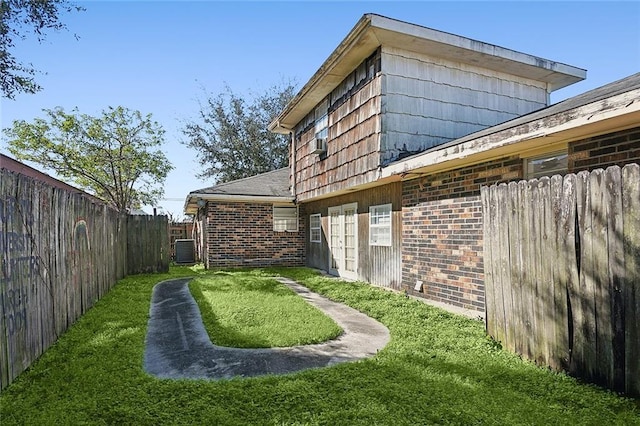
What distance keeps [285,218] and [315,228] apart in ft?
4.68

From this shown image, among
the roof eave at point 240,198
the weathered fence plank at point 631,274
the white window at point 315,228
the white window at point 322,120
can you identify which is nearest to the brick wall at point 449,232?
the weathered fence plank at point 631,274

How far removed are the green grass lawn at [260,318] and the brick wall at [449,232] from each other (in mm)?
2255

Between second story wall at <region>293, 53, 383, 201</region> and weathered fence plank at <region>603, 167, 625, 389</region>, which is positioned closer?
weathered fence plank at <region>603, 167, 625, 389</region>

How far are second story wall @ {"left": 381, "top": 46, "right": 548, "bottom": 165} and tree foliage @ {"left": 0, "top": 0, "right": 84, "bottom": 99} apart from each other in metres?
9.04

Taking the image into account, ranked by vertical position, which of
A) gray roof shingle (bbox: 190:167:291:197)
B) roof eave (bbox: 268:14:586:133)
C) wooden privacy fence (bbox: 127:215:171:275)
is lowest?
wooden privacy fence (bbox: 127:215:171:275)

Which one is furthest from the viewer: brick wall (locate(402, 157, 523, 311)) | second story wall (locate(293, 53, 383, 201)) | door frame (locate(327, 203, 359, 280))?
door frame (locate(327, 203, 359, 280))

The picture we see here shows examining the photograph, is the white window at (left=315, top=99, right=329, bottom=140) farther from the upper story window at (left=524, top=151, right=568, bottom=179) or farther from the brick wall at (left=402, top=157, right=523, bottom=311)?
the upper story window at (left=524, top=151, right=568, bottom=179)

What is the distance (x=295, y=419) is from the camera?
2.48 metres

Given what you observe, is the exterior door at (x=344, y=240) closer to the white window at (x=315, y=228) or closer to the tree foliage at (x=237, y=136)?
the white window at (x=315, y=228)

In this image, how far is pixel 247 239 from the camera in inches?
508

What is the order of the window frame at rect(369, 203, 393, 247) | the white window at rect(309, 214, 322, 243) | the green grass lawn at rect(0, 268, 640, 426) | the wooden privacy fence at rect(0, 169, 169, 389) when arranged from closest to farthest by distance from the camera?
the green grass lawn at rect(0, 268, 640, 426) → the wooden privacy fence at rect(0, 169, 169, 389) → the window frame at rect(369, 203, 393, 247) → the white window at rect(309, 214, 322, 243)

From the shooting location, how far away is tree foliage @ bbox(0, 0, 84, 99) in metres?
9.18

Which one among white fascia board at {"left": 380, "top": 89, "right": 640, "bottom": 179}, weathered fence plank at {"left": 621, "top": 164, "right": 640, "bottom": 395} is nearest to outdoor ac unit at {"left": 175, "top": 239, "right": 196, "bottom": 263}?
white fascia board at {"left": 380, "top": 89, "right": 640, "bottom": 179}

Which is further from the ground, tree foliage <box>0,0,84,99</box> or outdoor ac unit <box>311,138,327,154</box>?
tree foliage <box>0,0,84,99</box>
